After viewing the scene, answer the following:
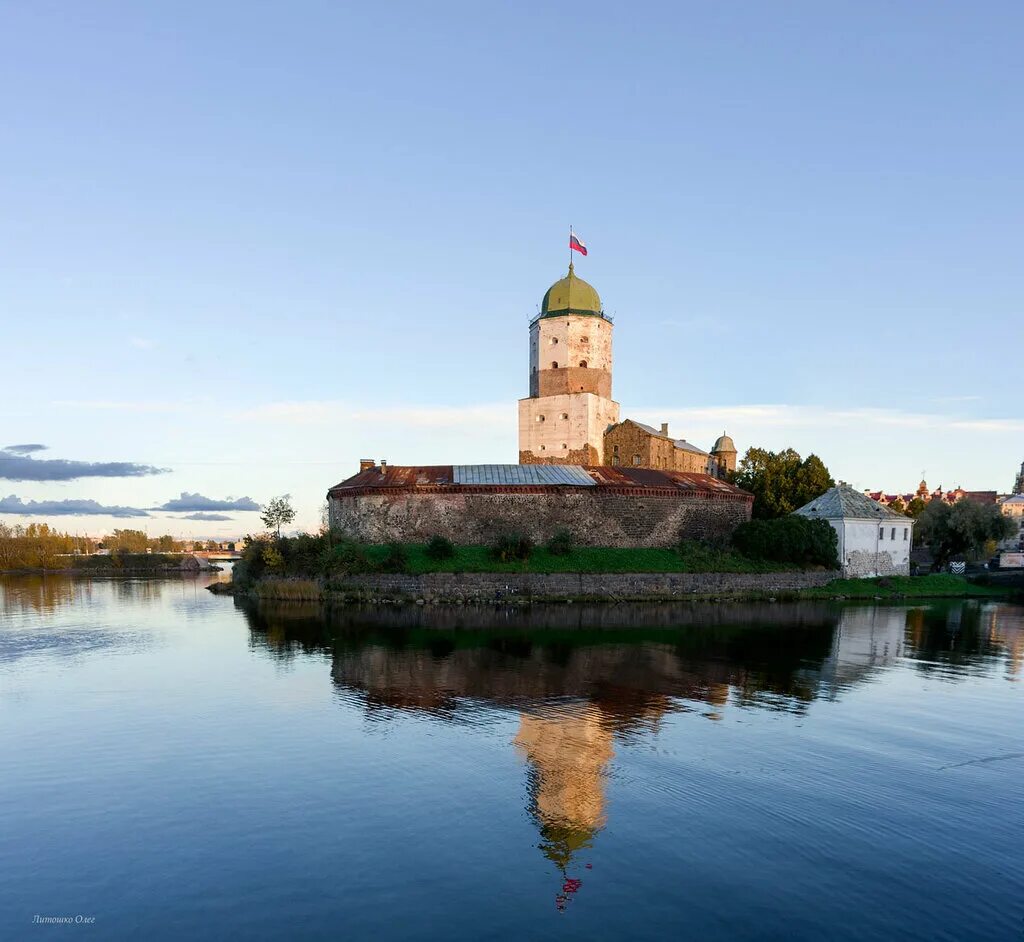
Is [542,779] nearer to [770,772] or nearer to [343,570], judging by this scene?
[770,772]

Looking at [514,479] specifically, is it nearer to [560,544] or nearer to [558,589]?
[560,544]

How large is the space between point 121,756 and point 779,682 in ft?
52.9

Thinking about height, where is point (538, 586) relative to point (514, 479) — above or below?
below

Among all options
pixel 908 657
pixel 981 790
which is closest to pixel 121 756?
pixel 981 790

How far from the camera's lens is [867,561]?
4859cm

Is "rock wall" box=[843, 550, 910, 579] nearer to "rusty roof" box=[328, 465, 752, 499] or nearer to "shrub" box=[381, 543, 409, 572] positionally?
"rusty roof" box=[328, 465, 752, 499]

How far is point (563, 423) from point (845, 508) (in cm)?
2064

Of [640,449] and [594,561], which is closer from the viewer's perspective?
[594,561]

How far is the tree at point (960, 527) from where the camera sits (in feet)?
173

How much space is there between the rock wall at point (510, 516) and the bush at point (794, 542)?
16.9ft

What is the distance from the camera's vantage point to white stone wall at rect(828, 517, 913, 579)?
157ft

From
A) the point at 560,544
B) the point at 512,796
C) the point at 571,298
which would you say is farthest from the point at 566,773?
the point at 571,298

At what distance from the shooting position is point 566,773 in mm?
12820

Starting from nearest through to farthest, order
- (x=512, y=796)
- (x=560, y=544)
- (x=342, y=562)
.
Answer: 1. (x=512, y=796)
2. (x=342, y=562)
3. (x=560, y=544)
